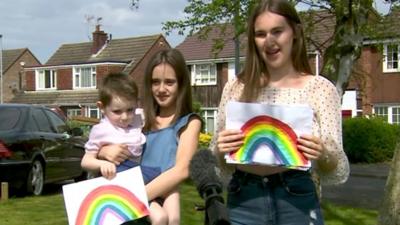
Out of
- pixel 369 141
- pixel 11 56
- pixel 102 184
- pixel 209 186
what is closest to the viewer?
pixel 209 186

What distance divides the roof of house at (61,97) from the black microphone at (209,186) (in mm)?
48344

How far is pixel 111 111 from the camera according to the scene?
3.40m

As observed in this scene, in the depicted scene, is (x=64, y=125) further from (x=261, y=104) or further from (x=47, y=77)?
(x=47, y=77)

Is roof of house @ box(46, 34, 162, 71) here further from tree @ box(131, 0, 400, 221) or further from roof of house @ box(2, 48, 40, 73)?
tree @ box(131, 0, 400, 221)

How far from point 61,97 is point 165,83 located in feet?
169

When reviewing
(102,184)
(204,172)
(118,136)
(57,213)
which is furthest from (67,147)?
(204,172)

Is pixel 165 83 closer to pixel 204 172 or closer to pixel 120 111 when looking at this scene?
pixel 120 111

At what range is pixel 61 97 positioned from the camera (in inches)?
2122

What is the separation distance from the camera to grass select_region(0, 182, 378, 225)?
29.8ft

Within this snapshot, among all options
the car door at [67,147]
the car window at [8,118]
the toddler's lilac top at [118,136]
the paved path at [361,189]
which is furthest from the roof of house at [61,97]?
the toddler's lilac top at [118,136]

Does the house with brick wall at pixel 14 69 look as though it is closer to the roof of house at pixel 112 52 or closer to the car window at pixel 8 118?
the roof of house at pixel 112 52

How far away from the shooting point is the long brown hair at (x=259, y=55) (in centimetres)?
300

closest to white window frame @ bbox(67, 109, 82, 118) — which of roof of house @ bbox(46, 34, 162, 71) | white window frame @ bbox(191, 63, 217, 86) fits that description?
roof of house @ bbox(46, 34, 162, 71)

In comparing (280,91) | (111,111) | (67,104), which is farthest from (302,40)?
(67,104)
